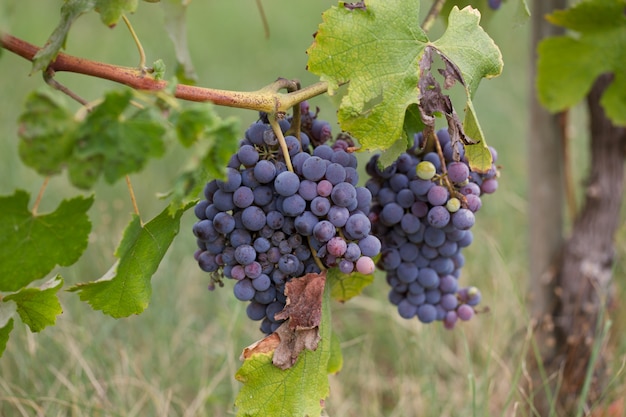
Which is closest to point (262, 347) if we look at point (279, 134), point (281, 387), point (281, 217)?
point (281, 387)

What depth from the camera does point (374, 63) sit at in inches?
37.5

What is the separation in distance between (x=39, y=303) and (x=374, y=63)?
60 cm

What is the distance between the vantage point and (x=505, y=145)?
11.6 feet

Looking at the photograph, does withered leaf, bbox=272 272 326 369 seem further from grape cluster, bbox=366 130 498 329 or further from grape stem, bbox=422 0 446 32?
grape stem, bbox=422 0 446 32

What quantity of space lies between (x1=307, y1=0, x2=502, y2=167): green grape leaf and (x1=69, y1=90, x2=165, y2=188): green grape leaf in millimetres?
291

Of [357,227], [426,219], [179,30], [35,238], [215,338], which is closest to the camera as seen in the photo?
[35,238]

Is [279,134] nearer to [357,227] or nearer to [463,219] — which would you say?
[357,227]

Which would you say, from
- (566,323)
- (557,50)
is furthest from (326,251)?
(566,323)

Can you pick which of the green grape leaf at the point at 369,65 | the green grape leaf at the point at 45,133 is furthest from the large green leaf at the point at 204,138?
the green grape leaf at the point at 369,65

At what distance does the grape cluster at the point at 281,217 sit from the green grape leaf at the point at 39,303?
22cm

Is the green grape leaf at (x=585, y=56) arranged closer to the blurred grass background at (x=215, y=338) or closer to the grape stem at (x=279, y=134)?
the blurred grass background at (x=215, y=338)

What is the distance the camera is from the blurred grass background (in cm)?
174

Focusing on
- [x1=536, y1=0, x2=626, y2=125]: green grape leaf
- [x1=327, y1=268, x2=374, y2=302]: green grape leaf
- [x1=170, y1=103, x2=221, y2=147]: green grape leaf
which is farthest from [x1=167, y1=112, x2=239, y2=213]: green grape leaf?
[x1=536, y1=0, x2=626, y2=125]: green grape leaf

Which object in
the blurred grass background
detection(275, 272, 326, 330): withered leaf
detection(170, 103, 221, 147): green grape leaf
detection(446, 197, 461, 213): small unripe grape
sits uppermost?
detection(170, 103, 221, 147): green grape leaf
